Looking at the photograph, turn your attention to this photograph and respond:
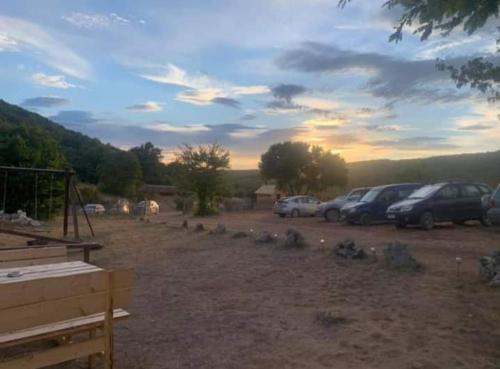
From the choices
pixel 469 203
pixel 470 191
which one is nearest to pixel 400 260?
pixel 469 203

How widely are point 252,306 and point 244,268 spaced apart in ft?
8.89

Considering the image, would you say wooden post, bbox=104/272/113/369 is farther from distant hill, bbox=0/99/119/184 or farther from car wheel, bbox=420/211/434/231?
distant hill, bbox=0/99/119/184

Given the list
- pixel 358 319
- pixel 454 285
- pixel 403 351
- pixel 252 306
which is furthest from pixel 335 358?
pixel 454 285

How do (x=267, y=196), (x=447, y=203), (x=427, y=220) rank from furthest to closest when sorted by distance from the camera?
1. (x=267, y=196)
2. (x=447, y=203)
3. (x=427, y=220)

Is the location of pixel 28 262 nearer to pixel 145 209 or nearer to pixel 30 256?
pixel 30 256

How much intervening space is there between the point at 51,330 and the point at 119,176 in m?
55.1

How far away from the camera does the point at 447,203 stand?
16891mm

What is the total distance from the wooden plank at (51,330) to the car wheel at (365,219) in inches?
654

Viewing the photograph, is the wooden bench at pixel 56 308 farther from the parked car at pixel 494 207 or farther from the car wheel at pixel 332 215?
the car wheel at pixel 332 215

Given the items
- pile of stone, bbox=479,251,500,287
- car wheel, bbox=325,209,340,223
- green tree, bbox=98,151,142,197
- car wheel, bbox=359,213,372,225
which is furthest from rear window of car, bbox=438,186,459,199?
green tree, bbox=98,151,142,197

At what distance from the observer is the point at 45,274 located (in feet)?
12.0

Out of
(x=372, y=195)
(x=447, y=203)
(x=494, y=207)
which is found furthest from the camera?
(x=372, y=195)

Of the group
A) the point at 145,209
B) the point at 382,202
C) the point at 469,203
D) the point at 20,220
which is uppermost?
the point at 469,203

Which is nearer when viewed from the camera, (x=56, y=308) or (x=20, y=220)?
(x=56, y=308)
